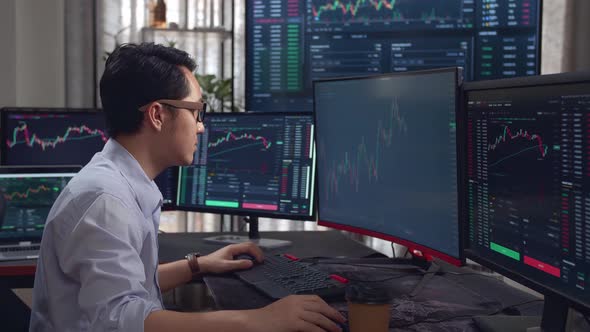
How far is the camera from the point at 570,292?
981mm

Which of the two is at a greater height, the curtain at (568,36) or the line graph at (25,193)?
the curtain at (568,36)

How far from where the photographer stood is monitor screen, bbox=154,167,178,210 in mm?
2230

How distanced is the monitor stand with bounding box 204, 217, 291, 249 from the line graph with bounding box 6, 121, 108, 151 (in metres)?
0.53

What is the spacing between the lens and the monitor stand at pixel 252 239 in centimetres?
215

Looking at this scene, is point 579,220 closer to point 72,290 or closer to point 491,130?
point 491,130

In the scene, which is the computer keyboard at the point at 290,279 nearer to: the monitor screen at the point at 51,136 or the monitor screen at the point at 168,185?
the monitor screen at the point at 168,185

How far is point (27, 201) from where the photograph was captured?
195cm

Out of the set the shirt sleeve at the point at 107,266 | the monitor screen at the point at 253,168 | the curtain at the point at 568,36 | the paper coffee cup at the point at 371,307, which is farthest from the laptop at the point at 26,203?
the curtain at the point at 568,36

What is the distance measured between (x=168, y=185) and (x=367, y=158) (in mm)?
817

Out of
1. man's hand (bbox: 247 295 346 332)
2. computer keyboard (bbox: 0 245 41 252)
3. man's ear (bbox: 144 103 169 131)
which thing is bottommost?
computer keyboard (bbox: 0 245 41 252)

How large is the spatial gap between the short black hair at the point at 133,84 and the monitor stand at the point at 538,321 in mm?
751

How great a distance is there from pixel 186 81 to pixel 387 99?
0.55 meters

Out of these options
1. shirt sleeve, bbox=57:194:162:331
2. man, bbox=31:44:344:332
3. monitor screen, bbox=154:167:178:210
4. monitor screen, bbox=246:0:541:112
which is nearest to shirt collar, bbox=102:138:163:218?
man, bbox=31:44:344:332

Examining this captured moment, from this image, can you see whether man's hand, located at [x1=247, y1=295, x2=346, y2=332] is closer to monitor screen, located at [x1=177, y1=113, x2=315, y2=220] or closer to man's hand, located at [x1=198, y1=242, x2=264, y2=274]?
man's hand, located at [x1=198, y1=242, x2=264, y2=274]
